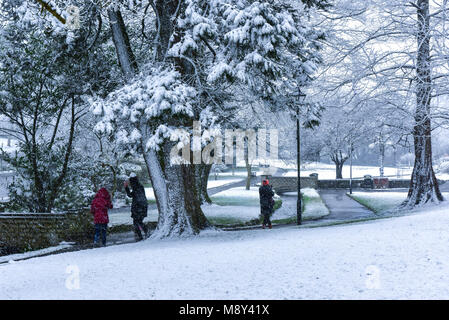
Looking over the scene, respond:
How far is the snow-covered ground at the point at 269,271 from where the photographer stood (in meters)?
5.55

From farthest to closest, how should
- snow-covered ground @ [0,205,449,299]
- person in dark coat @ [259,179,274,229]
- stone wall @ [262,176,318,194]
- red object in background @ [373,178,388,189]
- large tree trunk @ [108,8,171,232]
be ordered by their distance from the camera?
red object in background @ [373,178,388,189] < stone wall @ [262,176,318,194] < person in dark coat @ [259,179,274,229] < large tree trunk @ [108,8,171,232] < snow-covered ground @ [0,205,449,299]

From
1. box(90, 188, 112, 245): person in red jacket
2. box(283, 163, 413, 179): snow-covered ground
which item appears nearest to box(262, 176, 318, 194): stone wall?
box(283, 163, 413, 179): snow-covered ground

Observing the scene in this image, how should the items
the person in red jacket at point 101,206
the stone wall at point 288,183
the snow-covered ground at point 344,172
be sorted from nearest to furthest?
the person in red jacket at point 101,206, the stone wall at point 288,183, the snow-covered ground at point 344,172

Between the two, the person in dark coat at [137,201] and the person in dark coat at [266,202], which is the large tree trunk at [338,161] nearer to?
the person in dark coat at [266,202]

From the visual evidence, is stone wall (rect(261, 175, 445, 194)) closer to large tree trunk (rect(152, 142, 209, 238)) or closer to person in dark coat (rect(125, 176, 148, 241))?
large tree trunk (rect(152, 142, 209, 238))

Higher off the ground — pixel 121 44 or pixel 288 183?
pixel 121 44

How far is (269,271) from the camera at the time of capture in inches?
258

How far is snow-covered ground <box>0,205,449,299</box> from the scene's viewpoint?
5551 millimetres

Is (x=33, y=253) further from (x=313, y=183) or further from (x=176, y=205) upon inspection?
(x=313, y=183)

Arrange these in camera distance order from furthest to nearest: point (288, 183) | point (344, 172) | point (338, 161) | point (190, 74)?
point (344, 172)
point (338, 161)
point (288, 183)
point (190, 74)

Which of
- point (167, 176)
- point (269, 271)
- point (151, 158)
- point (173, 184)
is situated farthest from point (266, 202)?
point (269, 271)

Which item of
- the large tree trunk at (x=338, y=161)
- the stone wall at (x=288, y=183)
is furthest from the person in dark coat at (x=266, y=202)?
the large tree trunk at (x=338, y=161)
